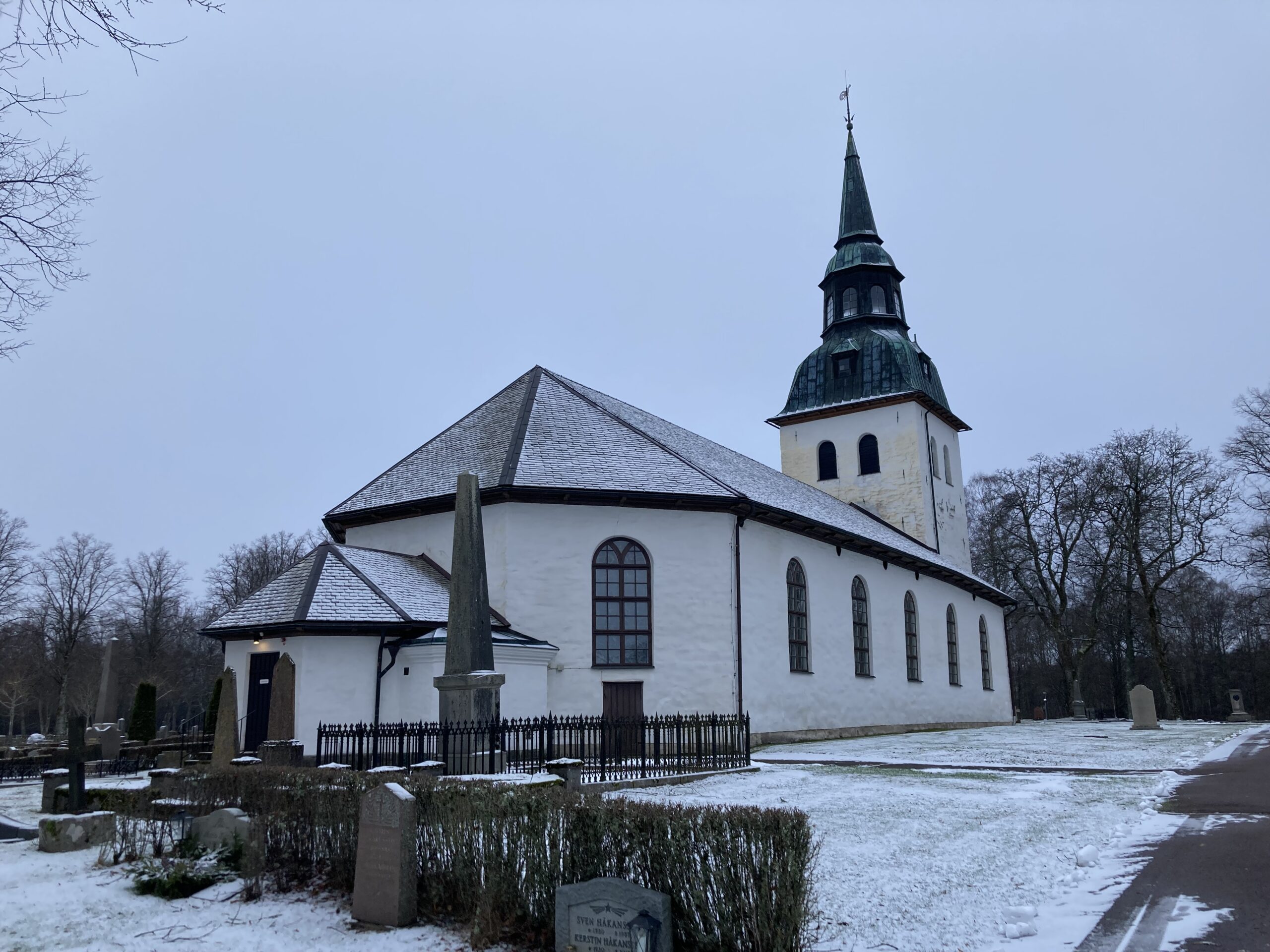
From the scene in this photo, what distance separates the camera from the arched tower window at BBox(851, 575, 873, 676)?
1120 inches

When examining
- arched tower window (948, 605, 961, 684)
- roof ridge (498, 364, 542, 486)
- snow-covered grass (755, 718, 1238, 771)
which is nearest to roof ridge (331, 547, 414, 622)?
roof ridge (498, 364, 542, 486)

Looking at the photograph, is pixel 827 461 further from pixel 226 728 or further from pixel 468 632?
pixel 226 728

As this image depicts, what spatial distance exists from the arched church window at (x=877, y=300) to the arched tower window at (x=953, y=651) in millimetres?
13666

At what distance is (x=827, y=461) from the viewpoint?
4144cm

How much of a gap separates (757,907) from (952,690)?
32160 mm

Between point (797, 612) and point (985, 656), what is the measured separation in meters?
18.8

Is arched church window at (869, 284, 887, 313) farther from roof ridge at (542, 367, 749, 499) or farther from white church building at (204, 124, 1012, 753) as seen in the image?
roof ridge at (542, 367, 749, 499)

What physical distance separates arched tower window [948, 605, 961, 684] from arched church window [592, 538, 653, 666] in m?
18.1

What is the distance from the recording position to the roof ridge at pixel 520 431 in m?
21.9

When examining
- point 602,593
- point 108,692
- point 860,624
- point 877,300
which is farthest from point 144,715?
point 877,300

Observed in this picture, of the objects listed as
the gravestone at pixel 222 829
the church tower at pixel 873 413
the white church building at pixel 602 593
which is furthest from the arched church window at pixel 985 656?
the gravestone at pixel 222 829

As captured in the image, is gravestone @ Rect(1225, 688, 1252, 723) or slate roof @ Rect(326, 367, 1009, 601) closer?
slate roof @ Rect(326, 367, 1009, 601)

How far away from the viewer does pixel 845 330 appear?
42062 millimetres

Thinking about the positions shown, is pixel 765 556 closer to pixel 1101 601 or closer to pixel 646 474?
pixel 646 474
